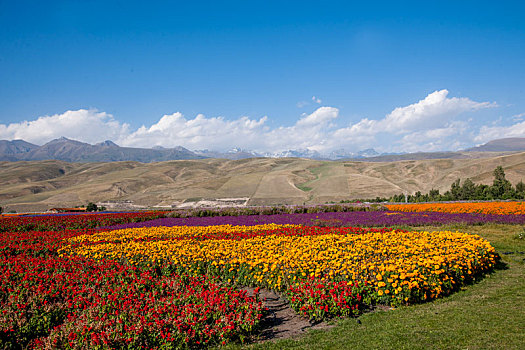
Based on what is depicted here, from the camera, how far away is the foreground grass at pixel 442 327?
5941mm

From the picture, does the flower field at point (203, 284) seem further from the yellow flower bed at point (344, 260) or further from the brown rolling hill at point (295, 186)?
the brown rolling hill at point (295, 186)

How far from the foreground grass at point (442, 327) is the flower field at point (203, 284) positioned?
526 millimetres

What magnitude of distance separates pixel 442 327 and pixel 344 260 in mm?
3505

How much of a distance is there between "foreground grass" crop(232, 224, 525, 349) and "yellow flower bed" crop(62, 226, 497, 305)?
54 cm

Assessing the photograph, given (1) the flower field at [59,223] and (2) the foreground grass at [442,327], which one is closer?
(2) the foreground grass at [442,327]

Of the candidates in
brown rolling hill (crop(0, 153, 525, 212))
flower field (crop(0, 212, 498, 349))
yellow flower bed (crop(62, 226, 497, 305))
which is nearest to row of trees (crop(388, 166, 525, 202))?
brown rolling hill (crop(0, 153, 525, 212))

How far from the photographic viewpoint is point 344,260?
32.2ft

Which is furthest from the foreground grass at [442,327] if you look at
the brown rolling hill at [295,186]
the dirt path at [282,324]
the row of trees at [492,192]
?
the brown rolling hill at [295,186]

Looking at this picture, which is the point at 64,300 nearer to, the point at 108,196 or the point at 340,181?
the point at 340,181

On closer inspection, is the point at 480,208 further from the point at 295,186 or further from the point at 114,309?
the point at 295,186

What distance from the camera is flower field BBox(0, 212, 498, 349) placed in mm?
6504

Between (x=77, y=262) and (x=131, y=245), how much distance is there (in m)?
2.37

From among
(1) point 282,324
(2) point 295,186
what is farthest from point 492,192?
(2) point 295,186

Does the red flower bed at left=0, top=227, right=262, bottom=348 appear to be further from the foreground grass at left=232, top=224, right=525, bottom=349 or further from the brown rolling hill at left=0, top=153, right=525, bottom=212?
the brown rolling hill at left=0, top=153, right=525, bottom=212
